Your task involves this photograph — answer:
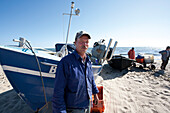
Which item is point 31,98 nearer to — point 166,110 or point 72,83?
point 72,83

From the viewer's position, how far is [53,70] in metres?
2.48

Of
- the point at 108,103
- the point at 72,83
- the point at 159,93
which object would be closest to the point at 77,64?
the point at 72,83

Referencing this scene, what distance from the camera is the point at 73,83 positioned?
51.6 inches

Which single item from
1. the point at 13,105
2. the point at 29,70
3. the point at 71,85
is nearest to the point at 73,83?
the point at 71,85

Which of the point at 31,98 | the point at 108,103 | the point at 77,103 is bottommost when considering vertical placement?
the point at 108,103

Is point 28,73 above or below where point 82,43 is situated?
below

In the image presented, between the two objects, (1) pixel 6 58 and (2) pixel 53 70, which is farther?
(2) pixel 53 70

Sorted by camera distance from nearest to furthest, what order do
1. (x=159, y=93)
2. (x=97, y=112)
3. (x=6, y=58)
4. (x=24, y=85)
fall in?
(x=6, y=58)
(x=24, y=85)
(x=97, y=112)
(x=159, y=93)

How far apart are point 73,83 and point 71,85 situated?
46 mm

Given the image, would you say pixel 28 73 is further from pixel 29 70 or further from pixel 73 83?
pixel 73 83

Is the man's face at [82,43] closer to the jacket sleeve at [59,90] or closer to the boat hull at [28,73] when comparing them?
the jacket sleeve at [59,90]

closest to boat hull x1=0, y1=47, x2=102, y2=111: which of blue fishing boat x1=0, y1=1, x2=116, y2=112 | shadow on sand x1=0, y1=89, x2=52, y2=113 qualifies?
blue fishing boat x1=0, y1=1, x2=116, y2=112

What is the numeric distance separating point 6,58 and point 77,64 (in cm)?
198

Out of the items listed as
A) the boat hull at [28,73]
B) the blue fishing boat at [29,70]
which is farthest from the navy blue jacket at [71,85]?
the boat hull at [28,73]
